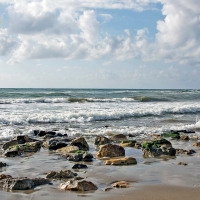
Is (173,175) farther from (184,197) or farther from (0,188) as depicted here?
(0,188)

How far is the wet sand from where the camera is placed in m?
5.32

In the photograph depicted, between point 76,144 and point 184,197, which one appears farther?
point 76,144

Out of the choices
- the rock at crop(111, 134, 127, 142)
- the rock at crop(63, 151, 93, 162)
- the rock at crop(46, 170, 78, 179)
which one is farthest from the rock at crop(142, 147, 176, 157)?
the rock at crop(111, 134, 127, 142)

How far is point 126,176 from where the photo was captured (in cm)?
662

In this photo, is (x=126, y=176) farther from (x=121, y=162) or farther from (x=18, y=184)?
(x=18, y=184)

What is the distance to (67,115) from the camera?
1903cm

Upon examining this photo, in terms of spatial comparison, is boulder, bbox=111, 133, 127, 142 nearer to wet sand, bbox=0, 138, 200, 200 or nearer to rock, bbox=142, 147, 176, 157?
wet sand, bbox=0, 138, 200, 200

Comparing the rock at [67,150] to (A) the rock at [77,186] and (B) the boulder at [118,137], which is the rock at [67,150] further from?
(A) the rock at [77,186]

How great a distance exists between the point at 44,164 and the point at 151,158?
109 inches

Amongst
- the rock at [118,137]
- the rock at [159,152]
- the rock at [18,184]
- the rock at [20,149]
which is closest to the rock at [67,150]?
the rock at [20,149]

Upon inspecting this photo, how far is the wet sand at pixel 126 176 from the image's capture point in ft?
17.5

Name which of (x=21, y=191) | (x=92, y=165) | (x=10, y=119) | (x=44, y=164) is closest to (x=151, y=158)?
(x=92, y=165)

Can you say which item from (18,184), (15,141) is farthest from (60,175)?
(15,141)

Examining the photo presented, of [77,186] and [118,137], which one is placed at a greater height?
[77,186]
